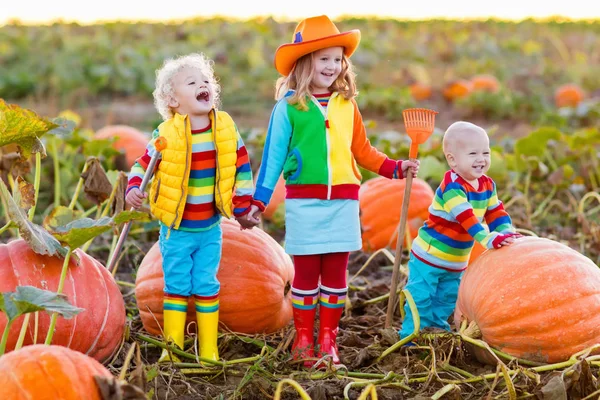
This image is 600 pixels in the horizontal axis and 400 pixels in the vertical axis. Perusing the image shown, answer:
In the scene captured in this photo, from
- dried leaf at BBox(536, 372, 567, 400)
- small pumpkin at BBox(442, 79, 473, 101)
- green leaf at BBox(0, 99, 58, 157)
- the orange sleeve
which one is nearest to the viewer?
dried leaf at BBox(536, 372, 567, 400)

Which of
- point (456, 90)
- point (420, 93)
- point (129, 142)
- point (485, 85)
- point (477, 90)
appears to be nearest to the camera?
point (129, 142)

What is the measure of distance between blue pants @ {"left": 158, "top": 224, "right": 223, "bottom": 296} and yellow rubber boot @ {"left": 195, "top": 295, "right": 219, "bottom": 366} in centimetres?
3

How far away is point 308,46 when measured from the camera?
10.5 feet

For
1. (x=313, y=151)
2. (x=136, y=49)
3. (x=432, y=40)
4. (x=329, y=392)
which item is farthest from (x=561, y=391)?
(x=432, y=40)

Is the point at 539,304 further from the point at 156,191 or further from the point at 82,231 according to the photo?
the point at 82,231

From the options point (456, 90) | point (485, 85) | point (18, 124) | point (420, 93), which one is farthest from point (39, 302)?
point (420, 93)

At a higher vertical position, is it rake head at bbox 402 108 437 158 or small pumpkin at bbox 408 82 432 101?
rake head at bbox 402 108 437 158

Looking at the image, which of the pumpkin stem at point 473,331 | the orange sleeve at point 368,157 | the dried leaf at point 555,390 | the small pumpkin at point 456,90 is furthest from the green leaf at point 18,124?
the small pumpkin at point 456,90

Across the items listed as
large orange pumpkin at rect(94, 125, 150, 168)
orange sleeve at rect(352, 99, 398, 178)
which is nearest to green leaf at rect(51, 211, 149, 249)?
orange sleeve at rect(352, 99, 398, 178)

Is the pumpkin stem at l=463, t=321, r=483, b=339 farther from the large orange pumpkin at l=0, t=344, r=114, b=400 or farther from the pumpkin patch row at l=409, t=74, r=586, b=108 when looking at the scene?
the pumpkin patch row at l=409, t=74, r=586, b=108

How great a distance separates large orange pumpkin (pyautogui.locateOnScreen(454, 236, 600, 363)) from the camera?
10.1ft

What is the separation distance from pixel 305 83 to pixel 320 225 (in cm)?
54

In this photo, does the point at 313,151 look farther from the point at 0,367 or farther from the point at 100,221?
the point at 0,367

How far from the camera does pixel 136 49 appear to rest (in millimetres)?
14000
